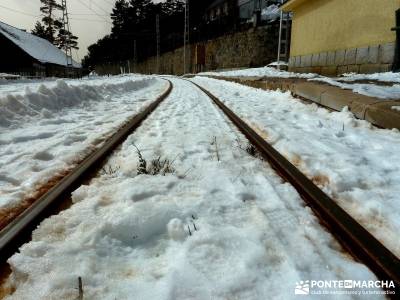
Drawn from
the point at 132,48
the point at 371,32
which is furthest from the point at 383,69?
the point at 132,48

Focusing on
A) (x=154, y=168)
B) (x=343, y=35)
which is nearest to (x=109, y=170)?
(x=154, y=168)

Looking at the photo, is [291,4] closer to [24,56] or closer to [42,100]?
[42,100]

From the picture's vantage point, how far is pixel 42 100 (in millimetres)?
6500

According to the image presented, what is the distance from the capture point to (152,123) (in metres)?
5.49

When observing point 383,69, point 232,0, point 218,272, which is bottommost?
point 218,272

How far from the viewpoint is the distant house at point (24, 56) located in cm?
3500

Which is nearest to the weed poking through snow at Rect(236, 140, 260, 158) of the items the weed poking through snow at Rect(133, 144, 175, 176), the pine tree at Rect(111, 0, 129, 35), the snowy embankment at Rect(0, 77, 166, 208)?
the weed poking through snow at Rect(133, 144, 175, 176)

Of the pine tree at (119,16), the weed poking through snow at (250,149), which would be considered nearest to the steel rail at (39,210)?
the weed poking through snow at (250,149)

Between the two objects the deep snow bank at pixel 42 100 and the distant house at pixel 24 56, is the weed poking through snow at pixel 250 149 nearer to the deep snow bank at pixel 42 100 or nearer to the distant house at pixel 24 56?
the deep snow bank at pixel 42 100

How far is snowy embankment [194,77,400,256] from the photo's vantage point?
213cm

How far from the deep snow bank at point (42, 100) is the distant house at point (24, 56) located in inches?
1233

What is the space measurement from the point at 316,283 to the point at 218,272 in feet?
1.43

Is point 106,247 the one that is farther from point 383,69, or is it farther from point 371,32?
point 371,32

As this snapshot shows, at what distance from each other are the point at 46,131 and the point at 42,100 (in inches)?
90.2
